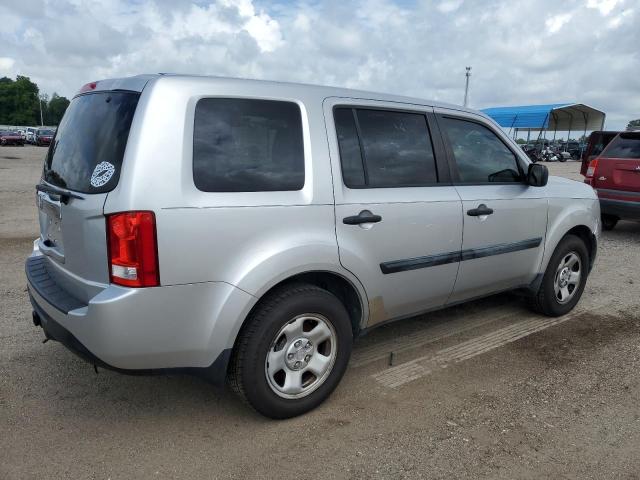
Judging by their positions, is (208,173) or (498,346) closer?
(208,173)

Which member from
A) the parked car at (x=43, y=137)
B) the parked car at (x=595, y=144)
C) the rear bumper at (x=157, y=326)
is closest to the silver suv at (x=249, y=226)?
the rear bumper at (x=157, y=326)

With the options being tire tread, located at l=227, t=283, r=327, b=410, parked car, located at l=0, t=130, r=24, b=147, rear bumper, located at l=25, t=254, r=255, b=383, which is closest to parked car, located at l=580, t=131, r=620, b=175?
tire tread, located at l=227, t=283, r=327, b=410

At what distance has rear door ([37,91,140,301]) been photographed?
2496 millimetres

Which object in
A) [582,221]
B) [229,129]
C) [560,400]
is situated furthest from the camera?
[582,221]

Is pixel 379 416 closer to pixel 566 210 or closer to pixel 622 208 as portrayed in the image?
pixel 566 210

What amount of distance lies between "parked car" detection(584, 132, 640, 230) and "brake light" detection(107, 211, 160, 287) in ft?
25.2

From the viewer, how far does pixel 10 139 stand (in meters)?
41.8

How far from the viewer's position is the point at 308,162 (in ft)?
9.62

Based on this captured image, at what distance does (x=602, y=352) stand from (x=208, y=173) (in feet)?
10.6

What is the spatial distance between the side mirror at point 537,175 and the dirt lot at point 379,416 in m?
1.23

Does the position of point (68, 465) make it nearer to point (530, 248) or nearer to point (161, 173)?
point (161, 173)

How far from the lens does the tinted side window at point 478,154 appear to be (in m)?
3.78

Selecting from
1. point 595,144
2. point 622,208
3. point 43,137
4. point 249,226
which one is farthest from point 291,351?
point 43,137

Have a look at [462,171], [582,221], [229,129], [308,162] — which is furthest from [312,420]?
[582,221]
